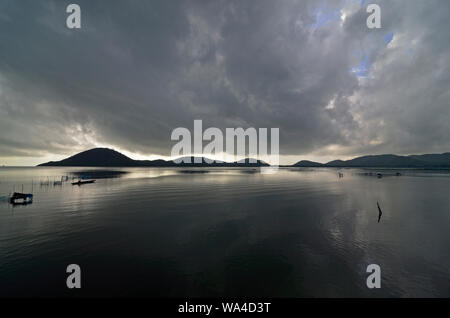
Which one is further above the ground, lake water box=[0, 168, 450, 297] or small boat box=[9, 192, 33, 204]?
small boat box=[9, 192, 33, 204]

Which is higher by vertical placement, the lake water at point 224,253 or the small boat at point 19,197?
the small boat at point 19,197

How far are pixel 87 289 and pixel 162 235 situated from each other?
8999 millimetres

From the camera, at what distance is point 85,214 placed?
29312mm

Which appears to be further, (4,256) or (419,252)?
(419,252)

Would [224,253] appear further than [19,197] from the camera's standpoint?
No

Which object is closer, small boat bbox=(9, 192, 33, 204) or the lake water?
the lake water

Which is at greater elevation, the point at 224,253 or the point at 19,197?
the point at 19,197

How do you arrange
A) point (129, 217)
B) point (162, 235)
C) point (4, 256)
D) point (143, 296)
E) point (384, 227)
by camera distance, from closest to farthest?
point (143, 296) → point (4, 256) → point (162, 235) → point (384, 227) → point (129, 217)

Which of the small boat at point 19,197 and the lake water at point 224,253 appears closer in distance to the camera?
the lake water at point 224,253
